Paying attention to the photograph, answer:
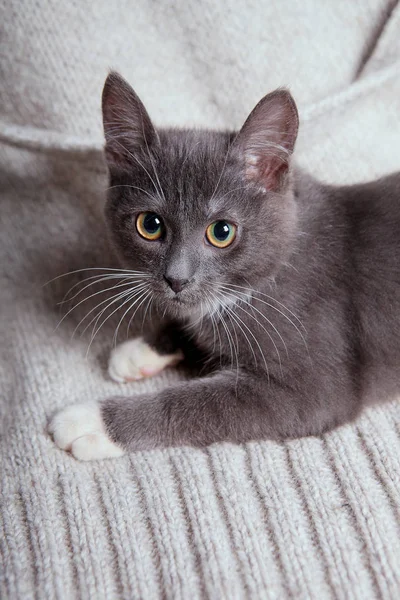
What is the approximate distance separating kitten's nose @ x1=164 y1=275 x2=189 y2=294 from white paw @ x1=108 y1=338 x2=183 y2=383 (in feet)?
0.99

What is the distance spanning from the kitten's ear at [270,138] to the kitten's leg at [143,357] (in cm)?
49

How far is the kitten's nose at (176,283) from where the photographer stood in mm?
1156

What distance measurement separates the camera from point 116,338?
5.10ft

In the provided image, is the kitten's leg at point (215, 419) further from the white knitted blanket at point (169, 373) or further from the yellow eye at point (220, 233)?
the yellow eye at point (220, 233)

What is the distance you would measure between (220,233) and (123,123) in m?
0.33

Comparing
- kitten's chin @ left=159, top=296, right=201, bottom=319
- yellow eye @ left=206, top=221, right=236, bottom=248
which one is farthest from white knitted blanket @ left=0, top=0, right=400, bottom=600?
yellow eye @ left=206, top=221, right=236, bottom=248

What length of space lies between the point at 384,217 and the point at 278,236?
0.86ft

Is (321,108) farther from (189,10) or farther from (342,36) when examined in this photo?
(189,10)

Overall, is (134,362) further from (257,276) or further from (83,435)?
(257,276)

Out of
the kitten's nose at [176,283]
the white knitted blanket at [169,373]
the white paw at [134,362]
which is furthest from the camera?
the white paw at [134,362]

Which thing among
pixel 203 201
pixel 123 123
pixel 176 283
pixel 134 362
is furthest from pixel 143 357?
pixel 123 123

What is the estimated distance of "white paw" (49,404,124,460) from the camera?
1216 mm

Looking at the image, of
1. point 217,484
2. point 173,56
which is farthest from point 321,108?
point 217,484

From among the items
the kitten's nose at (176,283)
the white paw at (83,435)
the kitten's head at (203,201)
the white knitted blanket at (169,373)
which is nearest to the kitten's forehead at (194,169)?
the kitten's head at (203,201)
